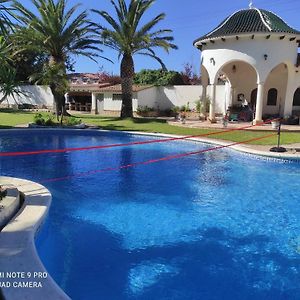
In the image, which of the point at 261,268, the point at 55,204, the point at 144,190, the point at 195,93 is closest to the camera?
the point at 261,268

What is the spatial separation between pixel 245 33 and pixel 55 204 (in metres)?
19.2

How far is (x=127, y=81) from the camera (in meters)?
31.7

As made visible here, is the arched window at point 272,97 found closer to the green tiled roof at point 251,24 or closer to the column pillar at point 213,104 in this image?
the green tiled roof at point 251,24

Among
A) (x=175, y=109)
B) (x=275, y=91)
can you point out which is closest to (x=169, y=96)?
(x=175, y=109)

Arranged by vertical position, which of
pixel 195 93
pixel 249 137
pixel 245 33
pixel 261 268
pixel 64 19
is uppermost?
pixel 64 19

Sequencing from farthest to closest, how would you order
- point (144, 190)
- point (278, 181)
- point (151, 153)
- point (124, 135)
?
1. point (124, 135)
2. point (151, 153)
3. point (278, 181)
4. point (144, 190)

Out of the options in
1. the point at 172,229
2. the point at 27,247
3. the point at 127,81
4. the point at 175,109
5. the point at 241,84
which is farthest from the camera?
the point at 175,109

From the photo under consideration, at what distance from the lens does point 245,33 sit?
2433cm

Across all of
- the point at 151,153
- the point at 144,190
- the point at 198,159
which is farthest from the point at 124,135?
the point at 144,190

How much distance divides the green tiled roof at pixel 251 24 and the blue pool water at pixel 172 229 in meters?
12.3

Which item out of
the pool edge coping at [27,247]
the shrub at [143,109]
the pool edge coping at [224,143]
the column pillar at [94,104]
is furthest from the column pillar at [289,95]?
the pool edge coping at [27,247]

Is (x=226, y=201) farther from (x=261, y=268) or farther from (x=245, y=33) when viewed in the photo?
(x=245, y=33)

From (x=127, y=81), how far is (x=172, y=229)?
24.3 metres

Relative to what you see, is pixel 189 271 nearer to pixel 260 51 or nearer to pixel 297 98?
pixel 260 51
